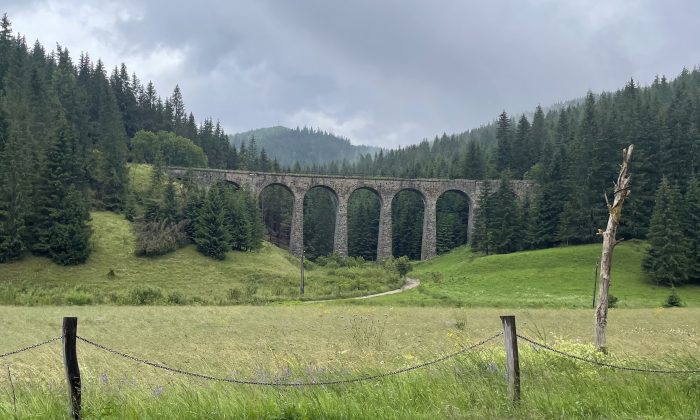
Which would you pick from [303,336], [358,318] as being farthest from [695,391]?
[358,318]

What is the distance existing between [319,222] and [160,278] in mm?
58489

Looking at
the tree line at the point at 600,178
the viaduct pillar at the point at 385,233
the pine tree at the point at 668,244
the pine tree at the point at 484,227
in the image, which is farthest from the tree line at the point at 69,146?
the pine tree at the point at 668,244

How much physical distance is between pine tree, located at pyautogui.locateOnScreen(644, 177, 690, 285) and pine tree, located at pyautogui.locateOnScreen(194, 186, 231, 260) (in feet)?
163

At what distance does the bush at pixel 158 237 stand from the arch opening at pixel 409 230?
52.3m

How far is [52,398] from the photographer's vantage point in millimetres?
7871

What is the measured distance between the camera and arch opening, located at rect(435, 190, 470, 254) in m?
101

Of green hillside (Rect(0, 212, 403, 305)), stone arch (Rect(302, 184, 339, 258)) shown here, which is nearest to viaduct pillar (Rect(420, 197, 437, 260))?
stone arch (Rect(302, 184, 339, 258))

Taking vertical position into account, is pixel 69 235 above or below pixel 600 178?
below

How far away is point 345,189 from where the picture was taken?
96.1 metres

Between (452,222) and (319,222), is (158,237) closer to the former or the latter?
(319,222)

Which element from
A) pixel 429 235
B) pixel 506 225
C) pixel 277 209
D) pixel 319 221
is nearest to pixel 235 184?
pixel 319 221

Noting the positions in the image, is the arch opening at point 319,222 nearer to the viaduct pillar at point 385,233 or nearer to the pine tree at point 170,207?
the viaduct pillar at point 385,233

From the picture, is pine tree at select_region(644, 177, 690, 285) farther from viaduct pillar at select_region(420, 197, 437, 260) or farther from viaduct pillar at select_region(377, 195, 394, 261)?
viaduct pillar at select_region(377, 195, 394, 261)

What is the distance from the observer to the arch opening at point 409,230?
106306 millimetres
